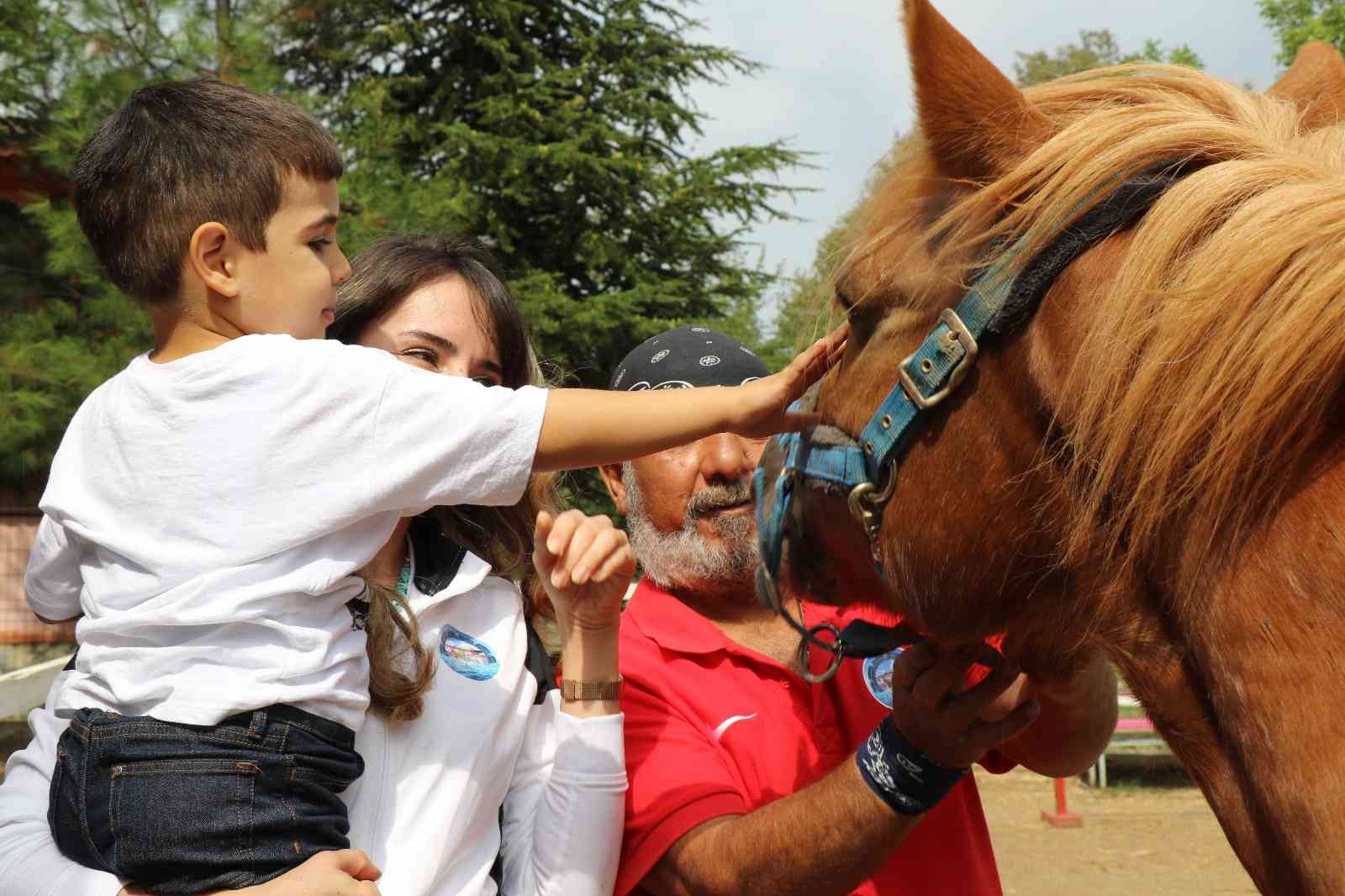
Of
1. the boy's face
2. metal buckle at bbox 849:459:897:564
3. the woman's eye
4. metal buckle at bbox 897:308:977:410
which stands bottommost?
the woman's eye

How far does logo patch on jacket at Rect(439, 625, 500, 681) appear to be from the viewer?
1.79m

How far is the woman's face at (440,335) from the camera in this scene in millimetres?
2166

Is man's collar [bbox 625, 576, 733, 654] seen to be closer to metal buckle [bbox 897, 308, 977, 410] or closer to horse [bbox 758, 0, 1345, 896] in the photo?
horse [bbox 758, 0, 1345, 896]

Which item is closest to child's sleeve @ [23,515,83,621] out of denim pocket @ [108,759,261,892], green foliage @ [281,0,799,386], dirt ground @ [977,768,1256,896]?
denim pocket @ [108,759,261,892]

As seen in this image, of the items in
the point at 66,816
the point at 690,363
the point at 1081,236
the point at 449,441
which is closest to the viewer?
the point at 1081,236

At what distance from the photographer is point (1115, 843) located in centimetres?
731

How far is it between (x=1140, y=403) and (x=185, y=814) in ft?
4.17

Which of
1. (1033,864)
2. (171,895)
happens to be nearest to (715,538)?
(171,895)

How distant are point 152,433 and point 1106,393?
1235 millimetres

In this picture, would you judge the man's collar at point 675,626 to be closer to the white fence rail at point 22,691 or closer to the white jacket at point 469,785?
the white jacket at point 469,785

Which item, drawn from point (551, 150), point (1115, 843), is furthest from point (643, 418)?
point (551, 150)

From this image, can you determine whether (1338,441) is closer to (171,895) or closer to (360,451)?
(360,451)

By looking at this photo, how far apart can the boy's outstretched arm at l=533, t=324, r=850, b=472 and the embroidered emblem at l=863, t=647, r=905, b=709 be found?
2.88 feet

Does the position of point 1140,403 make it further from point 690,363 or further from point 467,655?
point 690,363
